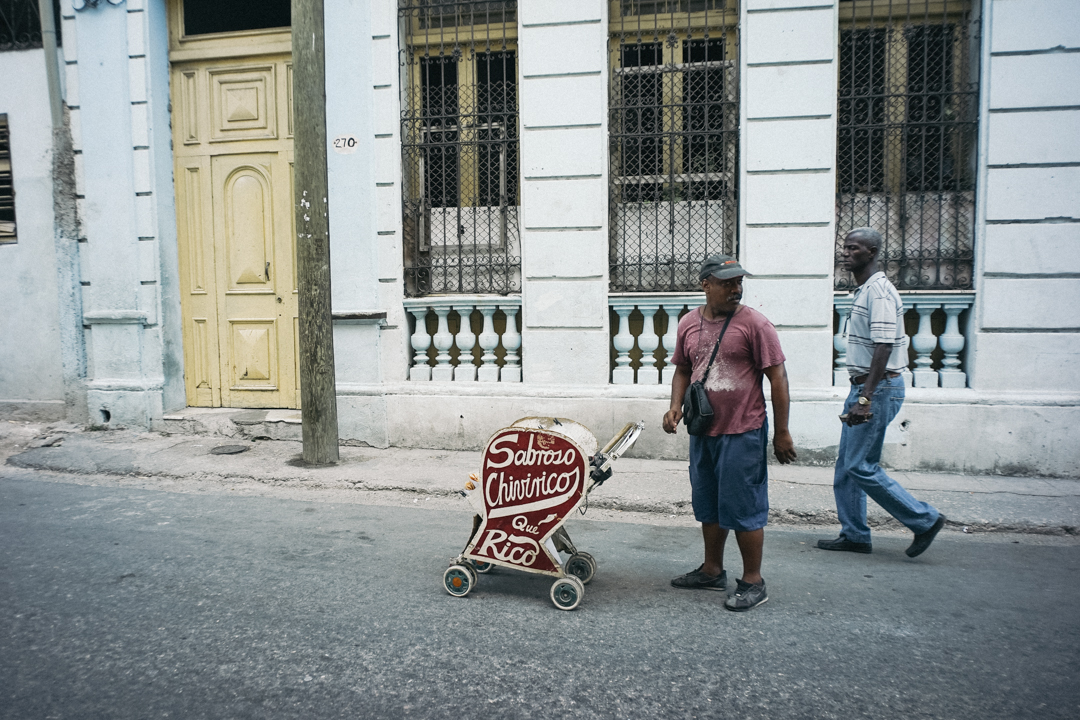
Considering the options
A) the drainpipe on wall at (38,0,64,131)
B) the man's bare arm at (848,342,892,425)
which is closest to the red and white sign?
the man's bare arm at (848,342,892,425)

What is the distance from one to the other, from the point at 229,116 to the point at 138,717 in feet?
20.7

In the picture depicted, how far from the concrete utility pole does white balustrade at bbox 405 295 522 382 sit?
0.94m

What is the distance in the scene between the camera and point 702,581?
12.1ft

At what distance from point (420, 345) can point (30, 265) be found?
4274 millimetres

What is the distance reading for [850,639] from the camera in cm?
310

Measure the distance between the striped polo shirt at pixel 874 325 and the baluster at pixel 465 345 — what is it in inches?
136

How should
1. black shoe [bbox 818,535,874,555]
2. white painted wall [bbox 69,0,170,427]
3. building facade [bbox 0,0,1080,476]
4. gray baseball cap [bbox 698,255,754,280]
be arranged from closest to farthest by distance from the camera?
gray baseball cap [bbox 698,255,754,280] → black shoe [bbox 818,535,874,555] → building facade [bbox 0,0,1080,476] → white painted wall [bbox 69,0,170,427]

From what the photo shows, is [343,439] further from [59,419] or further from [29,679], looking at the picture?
[29,679]

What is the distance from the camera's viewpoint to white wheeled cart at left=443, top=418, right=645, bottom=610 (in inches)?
134

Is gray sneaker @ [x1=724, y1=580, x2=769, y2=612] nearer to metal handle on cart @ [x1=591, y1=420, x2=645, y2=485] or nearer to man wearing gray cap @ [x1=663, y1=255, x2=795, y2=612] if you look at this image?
man wearing gray cap @ [x1=663, y1=255, x2=795, y2=612]

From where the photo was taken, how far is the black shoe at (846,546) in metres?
4.30

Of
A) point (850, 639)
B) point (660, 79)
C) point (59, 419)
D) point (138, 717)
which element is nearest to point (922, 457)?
point (850, 639)

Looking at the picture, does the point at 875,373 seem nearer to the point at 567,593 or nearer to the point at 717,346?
the point at 717,346

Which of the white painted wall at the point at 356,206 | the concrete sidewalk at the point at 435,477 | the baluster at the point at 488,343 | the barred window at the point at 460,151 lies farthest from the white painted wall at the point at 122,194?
the baluster at the point at 488,343
